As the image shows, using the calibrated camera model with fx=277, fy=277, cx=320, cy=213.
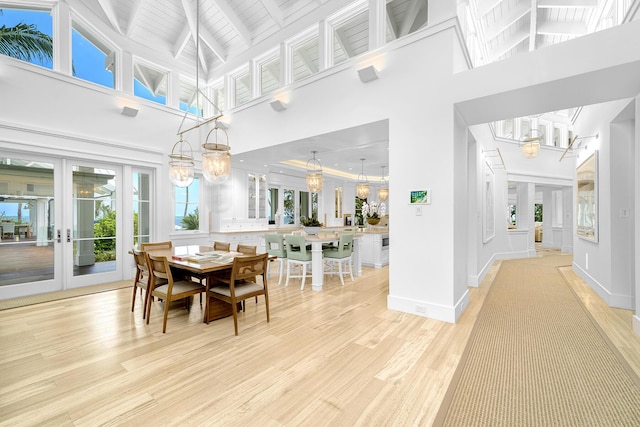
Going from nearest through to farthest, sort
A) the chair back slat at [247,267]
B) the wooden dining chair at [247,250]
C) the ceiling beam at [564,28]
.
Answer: the chair back slat at [247,267]
the wooden dining chair at [247,250]
the ceiling beam at [564,28]

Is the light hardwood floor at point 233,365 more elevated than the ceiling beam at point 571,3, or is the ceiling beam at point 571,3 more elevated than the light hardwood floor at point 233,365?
the ceiling beam at point 571,3

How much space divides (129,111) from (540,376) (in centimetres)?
701

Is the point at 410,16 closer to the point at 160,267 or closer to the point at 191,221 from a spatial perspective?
the point at 160,267

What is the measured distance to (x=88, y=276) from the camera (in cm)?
500

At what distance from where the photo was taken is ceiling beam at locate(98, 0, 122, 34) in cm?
483

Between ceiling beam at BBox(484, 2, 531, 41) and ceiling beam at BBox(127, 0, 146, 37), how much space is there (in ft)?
21.2

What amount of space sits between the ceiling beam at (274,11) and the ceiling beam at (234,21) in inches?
29.6

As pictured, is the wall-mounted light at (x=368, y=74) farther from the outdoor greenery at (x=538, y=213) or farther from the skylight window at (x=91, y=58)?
the outdoor greenery at (x=538, y=213)

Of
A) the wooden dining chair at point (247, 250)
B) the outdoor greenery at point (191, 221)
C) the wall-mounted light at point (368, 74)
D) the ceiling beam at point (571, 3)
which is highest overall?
the ceiling beam at point (571, 3)

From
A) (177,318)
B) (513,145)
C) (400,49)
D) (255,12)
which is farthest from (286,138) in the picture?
(513,145)

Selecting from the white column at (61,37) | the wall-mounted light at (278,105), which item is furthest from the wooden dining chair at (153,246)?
the white column at (61,37)

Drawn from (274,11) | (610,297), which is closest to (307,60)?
Answer: (274,11)

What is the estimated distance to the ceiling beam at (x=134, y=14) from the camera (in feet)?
16.2

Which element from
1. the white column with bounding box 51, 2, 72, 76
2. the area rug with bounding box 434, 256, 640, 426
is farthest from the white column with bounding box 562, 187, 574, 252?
the white column with bounding box 51, 2, 72, 76
